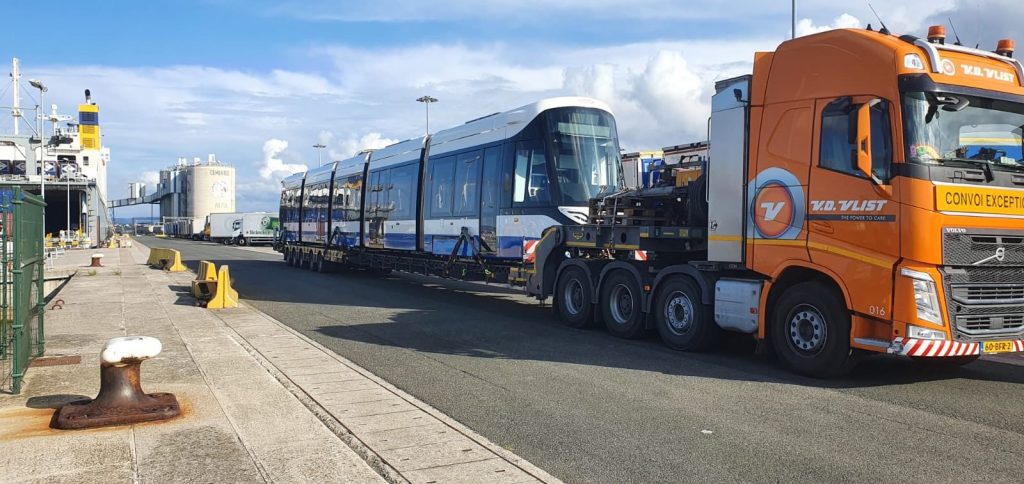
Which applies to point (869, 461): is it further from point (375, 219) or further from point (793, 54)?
point (375, 219)

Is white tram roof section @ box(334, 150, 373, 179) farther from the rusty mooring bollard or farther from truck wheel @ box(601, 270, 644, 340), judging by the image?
the rusty mooring bollard

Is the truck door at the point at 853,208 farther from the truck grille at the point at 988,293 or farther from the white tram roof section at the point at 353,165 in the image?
the white tram roof section at the point at 353,165

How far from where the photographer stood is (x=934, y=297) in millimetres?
7449

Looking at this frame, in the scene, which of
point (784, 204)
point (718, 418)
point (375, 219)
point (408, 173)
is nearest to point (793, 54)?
point (784, 204)

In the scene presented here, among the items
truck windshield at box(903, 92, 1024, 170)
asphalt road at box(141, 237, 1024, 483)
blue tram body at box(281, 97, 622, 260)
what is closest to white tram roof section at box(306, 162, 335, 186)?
blue tram body at box(281, 97, 622, 260)

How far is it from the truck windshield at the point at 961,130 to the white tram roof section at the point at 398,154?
13.4 m

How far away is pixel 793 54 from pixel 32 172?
76.9m

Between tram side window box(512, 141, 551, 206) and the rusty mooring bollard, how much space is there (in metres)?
8.41

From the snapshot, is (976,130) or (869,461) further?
(976,130)

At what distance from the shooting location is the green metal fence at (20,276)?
24.1ft

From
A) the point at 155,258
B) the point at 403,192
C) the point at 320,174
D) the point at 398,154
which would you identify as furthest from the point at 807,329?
the point at 155,258

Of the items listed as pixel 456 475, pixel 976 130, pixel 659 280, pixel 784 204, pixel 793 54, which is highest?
pixel 793 54

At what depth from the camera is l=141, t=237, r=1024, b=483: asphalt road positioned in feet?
18.0

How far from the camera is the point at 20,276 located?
7.40m
